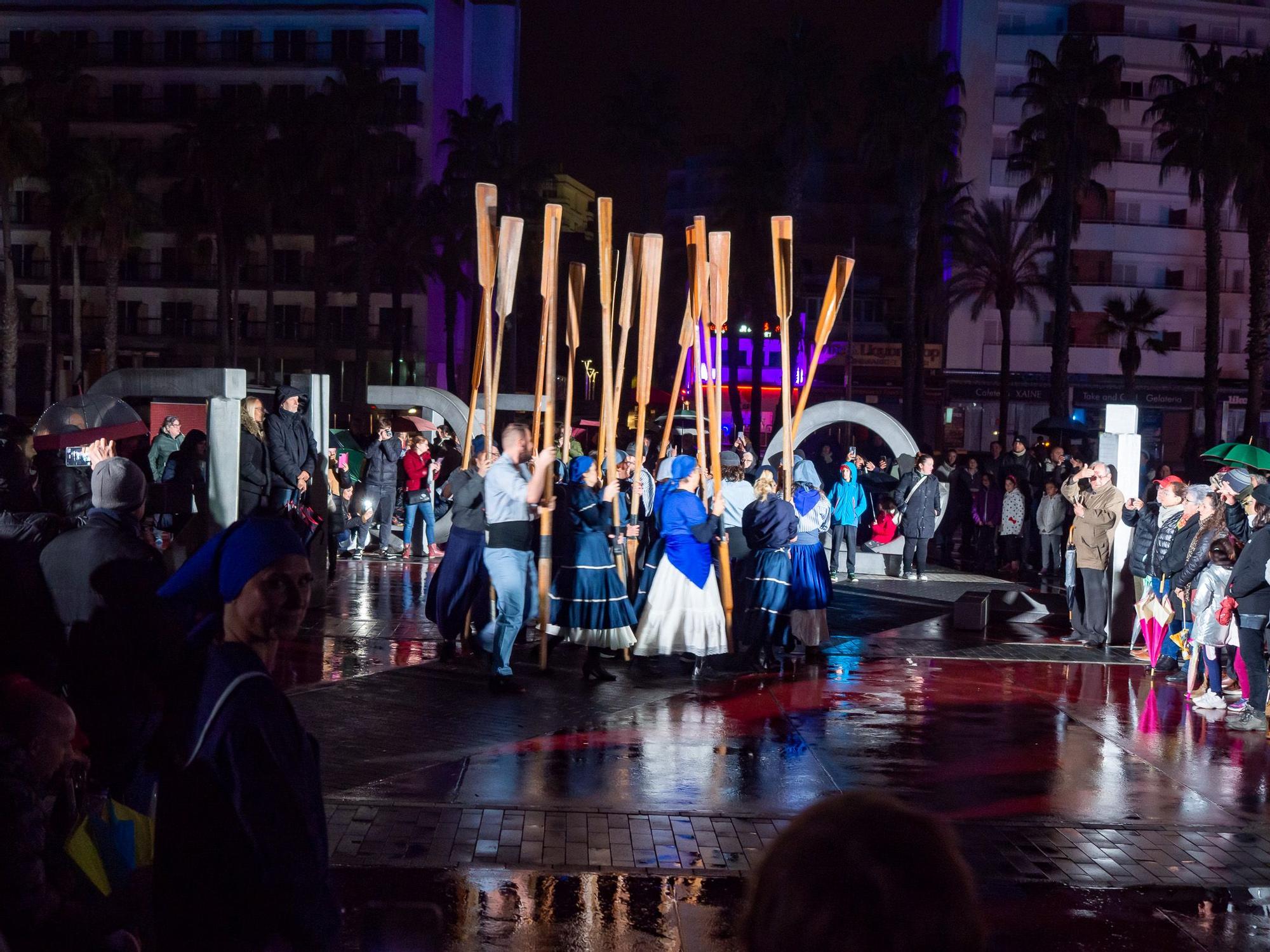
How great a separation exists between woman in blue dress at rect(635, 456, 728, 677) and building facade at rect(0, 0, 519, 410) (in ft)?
182

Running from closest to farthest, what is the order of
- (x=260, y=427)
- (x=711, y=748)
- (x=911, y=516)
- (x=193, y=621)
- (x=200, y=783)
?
(x=200, y=783), (x=193, y=621), (x=711, y=748), (x=260, y=427), (x=911, y=516)

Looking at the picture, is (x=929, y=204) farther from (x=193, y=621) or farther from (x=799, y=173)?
(x=193, y=621)

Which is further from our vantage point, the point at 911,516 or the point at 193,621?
the point at 911,516

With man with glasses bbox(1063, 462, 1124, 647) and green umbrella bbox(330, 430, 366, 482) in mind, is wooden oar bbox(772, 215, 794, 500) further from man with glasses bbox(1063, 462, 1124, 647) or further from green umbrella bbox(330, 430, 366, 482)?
green umbrella bbox(330, 430, 366, 482)

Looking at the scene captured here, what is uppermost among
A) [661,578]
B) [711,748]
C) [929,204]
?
[929,204]

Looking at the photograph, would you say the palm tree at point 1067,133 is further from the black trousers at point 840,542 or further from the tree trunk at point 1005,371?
the black trousers at point 840,542

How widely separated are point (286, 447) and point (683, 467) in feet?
13.2

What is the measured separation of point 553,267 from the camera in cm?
1115

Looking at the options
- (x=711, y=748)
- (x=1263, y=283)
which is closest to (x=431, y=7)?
(x=1263, y=283)

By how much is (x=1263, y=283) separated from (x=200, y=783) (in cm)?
4188

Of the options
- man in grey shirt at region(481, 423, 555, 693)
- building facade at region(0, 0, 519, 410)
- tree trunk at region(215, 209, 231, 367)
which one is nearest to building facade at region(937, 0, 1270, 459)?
building facade at region(0, 0, 519, 410)

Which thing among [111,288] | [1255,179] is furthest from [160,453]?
[111,288]

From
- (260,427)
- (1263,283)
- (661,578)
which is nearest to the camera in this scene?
(661,578)

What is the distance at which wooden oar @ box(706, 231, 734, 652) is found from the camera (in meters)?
11.2
